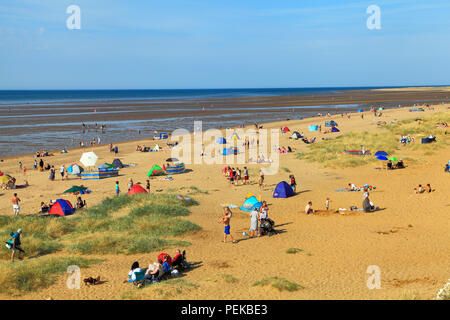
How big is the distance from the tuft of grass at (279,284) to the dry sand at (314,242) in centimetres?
20

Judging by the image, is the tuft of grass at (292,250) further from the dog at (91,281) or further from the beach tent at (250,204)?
the dog at (91,281)

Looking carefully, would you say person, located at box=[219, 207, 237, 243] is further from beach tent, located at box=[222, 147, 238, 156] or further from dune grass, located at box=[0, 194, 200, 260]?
beach tent, located at box=[222, 147, 238, 156]

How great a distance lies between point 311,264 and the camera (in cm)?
1370

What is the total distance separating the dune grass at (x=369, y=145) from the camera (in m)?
32.1

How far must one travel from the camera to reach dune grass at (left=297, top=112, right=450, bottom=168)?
32.1 meters

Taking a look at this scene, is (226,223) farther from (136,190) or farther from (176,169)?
(176,169)

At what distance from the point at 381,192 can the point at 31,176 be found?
81.9 feet

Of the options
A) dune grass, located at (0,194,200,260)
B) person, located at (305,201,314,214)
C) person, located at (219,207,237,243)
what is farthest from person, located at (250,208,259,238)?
person, located at (305,201,314,214)

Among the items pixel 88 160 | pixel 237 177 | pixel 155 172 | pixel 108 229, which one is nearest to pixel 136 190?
pixel 155 172

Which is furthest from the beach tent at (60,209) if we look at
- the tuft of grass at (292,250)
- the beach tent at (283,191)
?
the tuft of grass at (292,250)

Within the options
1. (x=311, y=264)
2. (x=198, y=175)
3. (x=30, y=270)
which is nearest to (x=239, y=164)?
(x=198, y=175)

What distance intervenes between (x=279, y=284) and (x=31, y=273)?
753 cm

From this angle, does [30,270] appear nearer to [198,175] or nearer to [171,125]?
[198,175]

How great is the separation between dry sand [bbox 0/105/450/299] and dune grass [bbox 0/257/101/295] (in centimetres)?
37
